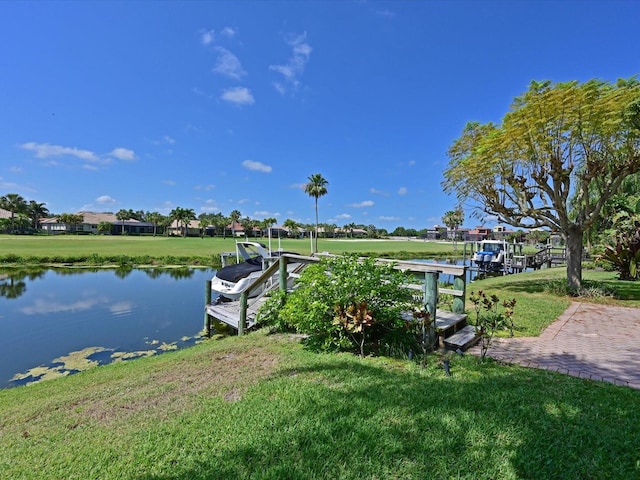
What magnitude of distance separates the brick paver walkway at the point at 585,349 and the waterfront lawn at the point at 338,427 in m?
0.49

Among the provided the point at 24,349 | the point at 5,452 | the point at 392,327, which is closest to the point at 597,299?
the point at 392,327

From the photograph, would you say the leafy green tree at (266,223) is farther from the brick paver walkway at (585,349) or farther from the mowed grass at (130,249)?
the brick paver walkway at (585,349)

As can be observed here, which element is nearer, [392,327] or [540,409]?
[540,409]

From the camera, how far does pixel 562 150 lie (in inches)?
367

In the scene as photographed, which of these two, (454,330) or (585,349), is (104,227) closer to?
(454,330)

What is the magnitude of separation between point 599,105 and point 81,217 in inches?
3543

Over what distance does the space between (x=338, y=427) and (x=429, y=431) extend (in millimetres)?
687

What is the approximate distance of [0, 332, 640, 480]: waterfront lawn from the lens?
2.21m

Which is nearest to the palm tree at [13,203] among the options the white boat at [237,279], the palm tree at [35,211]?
the palm tree at [35,211]

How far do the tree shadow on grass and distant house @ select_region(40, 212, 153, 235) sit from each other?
8547cm

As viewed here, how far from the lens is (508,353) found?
4605mm

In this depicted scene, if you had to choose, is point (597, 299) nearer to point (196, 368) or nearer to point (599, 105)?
point (599, 105)

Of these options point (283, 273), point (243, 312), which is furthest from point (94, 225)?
point (283, 273)

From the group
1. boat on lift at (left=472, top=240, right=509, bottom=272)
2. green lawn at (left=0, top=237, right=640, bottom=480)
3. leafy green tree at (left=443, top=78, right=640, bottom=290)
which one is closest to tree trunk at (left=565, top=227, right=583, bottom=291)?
leafy green tree at (left=443, top=78, right=640, bottom=290)
